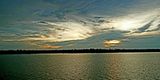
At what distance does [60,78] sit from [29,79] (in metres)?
8.18

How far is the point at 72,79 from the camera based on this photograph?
61.2 meters

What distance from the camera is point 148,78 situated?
60.2 metres

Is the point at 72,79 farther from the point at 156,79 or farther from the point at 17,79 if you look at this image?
the point at 156,79

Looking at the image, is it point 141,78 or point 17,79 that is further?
point 141,78

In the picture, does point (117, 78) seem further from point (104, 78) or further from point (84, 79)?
point (84, 79)

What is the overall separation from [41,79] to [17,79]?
602 cm

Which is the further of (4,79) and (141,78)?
(141,78)

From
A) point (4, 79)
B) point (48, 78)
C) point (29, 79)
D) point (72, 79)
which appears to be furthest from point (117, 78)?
point (4, 79)

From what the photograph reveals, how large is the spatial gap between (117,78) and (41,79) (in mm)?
19266

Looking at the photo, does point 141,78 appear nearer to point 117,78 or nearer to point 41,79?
point 117,78

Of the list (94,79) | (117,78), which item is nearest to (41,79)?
(94,79)

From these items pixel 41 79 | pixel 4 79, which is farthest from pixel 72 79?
pixel 4 79

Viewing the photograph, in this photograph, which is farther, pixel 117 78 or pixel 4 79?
pixel 117 78

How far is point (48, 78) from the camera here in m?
61.6
